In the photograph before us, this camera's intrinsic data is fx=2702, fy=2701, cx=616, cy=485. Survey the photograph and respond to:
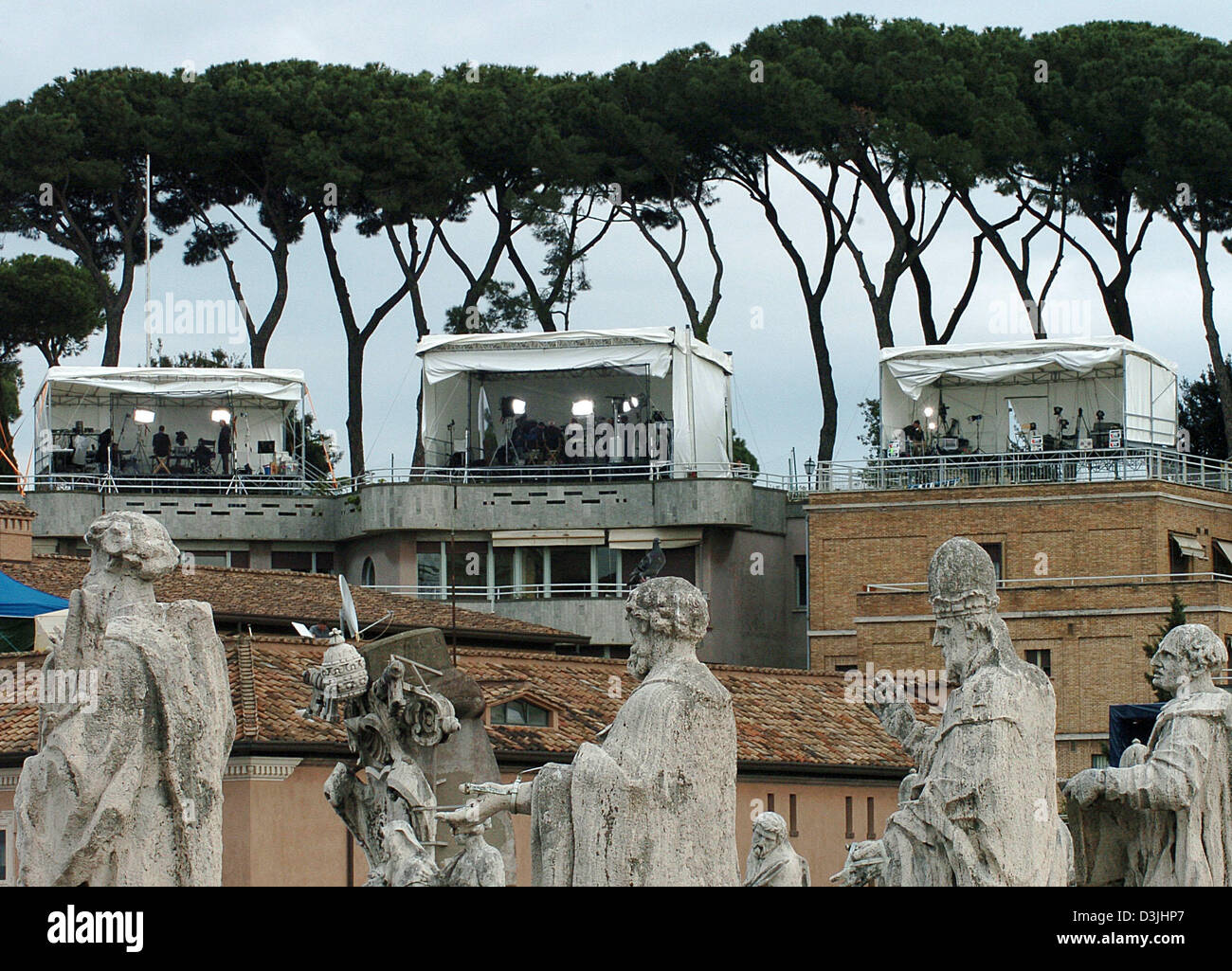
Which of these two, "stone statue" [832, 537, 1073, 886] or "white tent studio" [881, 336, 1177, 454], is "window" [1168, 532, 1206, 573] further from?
"stone statue" [832, 537, 1073, 886]

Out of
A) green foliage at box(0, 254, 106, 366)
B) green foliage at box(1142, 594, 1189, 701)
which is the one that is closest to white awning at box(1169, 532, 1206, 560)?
green foliage at box(1142, 594, 1189, 701)

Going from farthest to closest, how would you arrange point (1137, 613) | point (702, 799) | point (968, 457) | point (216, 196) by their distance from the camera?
point (216, 196) < point (968, 457) < point (1137, 613) < point (702, 799)

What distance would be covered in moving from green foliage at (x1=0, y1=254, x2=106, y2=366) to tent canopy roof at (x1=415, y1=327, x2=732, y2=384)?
1537 centimetres

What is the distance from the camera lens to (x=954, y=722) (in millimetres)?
11656

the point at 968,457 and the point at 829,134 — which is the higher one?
the point at 829,134

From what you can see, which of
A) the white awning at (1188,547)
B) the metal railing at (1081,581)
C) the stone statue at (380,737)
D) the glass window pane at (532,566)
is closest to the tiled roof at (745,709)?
the metal railing at (1081,581)

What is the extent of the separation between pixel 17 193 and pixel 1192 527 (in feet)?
113

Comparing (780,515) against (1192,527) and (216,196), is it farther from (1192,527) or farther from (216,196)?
(216,196)

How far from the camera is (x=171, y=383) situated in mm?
71188

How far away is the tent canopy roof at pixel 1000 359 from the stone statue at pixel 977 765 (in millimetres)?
52745

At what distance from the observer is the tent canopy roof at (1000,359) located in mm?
63844

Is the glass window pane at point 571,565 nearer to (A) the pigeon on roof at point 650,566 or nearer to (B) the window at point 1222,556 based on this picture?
(A) the pigeon on roof at point 650,566

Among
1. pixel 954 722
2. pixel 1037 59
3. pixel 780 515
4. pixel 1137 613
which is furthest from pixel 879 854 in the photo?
pixel 1037 59

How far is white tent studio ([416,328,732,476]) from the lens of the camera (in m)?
Result: 67.6
